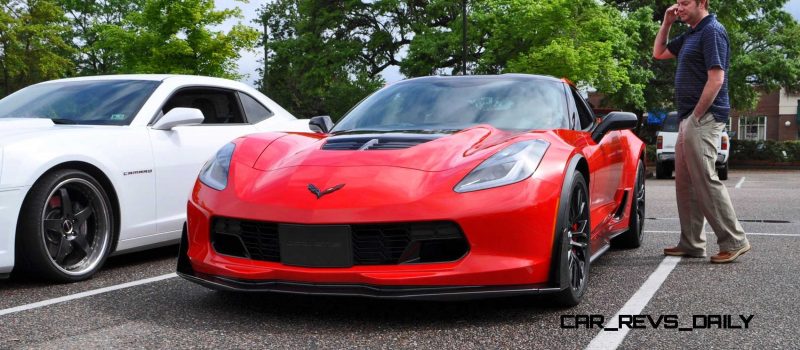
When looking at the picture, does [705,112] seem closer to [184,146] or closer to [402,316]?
[402,316]

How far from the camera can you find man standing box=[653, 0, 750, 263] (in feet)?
18.4

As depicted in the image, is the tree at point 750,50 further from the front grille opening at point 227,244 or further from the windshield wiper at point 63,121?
the front grille opening at point 227,244

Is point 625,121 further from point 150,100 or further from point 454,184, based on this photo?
point 150,100

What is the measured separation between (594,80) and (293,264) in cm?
2699

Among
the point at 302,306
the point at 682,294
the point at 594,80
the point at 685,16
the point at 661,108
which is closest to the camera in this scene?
the point at 302,306

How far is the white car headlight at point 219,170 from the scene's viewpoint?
4.06 meters

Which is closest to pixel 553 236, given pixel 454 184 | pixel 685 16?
pixel 454 184

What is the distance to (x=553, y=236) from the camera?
12.5 feet

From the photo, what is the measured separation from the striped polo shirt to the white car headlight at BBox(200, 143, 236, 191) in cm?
320

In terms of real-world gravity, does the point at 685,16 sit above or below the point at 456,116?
above

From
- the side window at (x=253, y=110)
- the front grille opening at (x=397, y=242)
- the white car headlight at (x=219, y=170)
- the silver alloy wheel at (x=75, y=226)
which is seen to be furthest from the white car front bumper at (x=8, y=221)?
the side window at (x=253, y=110)

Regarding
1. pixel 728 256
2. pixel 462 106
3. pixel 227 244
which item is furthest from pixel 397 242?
pixel 728 256

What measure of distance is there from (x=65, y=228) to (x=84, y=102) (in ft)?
4.17

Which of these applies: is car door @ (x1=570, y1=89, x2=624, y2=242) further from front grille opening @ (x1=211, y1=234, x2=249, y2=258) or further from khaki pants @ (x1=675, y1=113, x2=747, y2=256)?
front grille opening @ (x1=211, y1=234, x2=249, y2=258)
